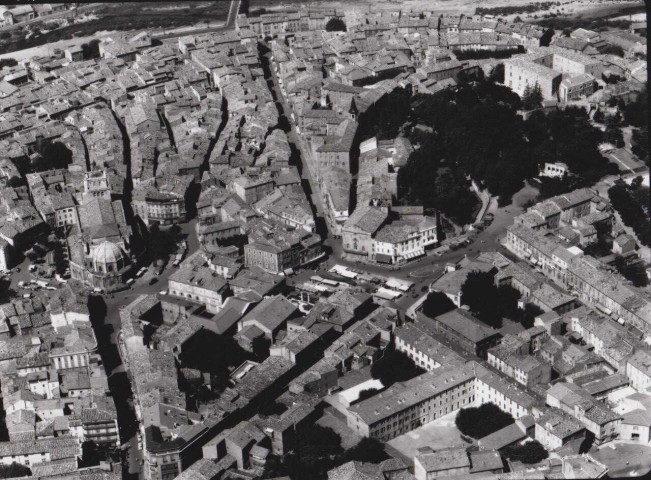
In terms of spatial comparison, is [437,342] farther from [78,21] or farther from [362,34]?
[78,21]

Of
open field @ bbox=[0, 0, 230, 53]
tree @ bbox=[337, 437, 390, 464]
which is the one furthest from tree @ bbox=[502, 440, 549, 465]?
open field @ bbox=[0, 0, 230, 53]

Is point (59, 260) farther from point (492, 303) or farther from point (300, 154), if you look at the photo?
point (492, 303)

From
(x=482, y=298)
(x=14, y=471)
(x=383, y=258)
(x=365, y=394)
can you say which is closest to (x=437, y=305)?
(x=482, y=298)

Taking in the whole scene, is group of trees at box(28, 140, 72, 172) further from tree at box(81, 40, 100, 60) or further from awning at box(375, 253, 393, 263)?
tree at box(81, 40, 100, 60)

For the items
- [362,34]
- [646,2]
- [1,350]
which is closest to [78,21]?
[362,34]

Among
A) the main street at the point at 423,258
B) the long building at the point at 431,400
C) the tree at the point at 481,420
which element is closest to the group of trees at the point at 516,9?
the main street at the point at 423,258
